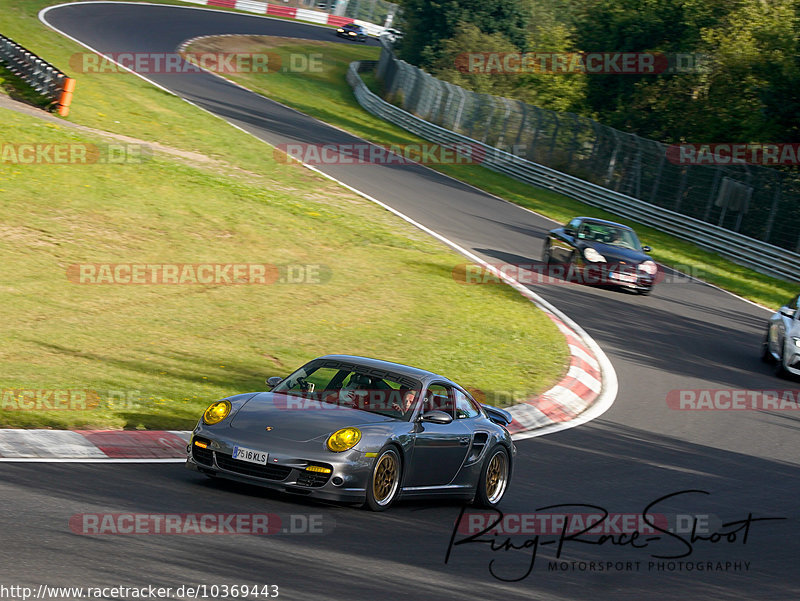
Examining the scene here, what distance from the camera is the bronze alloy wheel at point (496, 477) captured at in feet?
32.0

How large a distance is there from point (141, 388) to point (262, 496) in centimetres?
400

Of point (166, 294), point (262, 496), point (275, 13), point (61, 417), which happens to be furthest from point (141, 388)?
point (275, 13)

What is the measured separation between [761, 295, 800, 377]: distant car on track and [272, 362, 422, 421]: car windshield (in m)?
10.8

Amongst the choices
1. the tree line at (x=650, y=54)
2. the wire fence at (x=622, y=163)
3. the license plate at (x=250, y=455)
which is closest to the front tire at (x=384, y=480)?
the license plate at (x=250, y=455)

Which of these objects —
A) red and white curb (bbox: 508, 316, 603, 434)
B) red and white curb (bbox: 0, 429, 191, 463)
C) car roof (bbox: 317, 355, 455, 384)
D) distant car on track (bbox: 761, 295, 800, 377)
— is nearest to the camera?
red and white curb (bbox: 0, 429, 191, 463)

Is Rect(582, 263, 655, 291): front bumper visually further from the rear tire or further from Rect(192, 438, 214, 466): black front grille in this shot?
Rect(192, 438, 214, 466): black front grille

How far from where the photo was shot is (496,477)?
32.5ft

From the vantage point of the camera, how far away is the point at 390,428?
8.70 metres

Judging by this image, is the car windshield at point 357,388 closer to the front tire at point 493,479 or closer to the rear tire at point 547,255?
the front tire at point 493,479

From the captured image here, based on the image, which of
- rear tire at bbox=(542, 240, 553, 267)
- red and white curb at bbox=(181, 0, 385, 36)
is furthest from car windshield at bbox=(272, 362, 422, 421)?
red and white curb at bbox=(181, 0, 385, 36)

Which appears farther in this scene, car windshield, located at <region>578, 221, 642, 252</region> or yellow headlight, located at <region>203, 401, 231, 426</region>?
car windshield, located at <region>578, 221, 642, 252</region>

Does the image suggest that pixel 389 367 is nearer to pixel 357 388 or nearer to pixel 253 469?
pixel 357 388

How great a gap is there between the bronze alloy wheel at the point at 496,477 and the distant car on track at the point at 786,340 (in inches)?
386

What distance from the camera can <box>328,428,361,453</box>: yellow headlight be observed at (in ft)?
27.1
